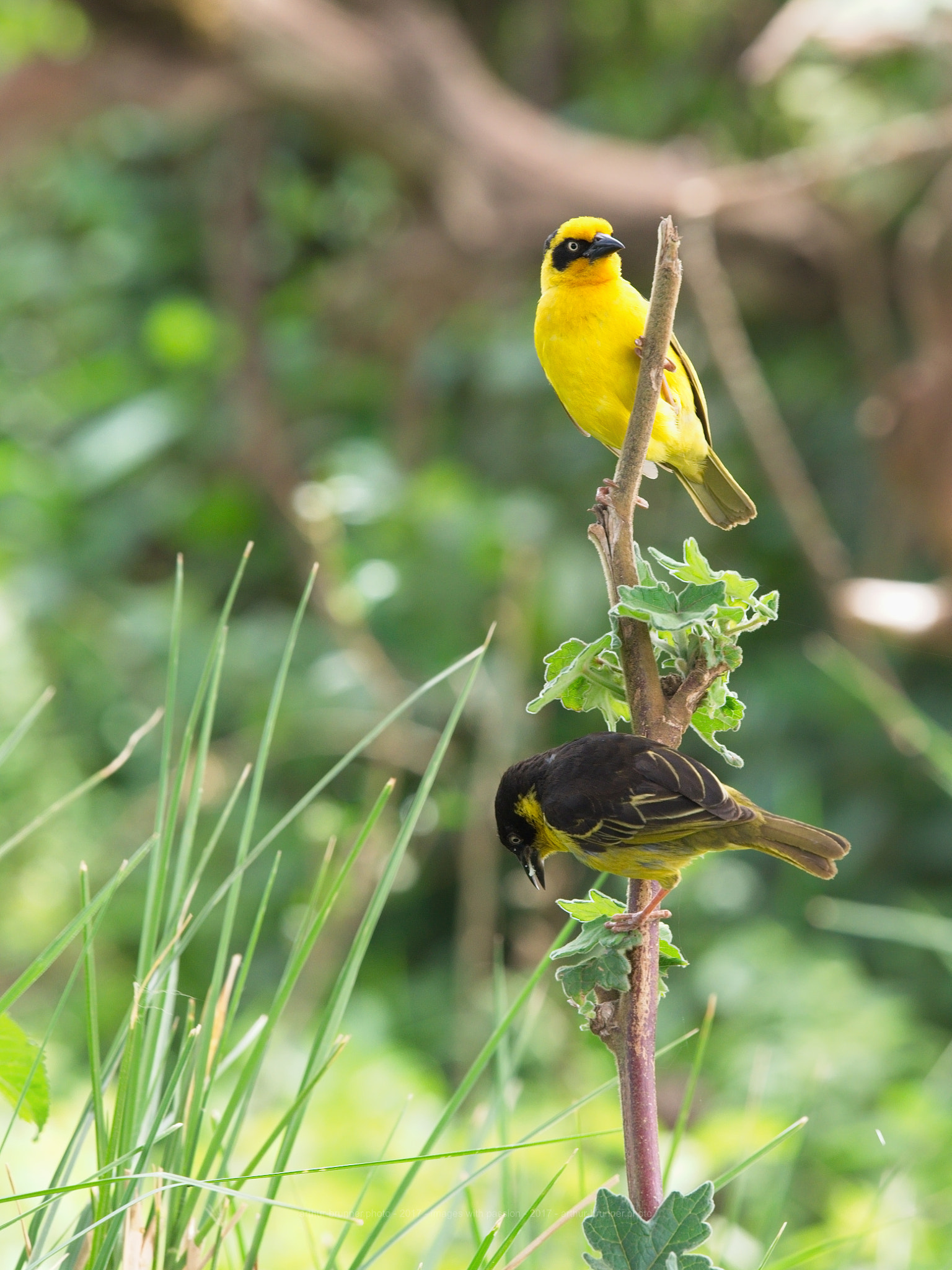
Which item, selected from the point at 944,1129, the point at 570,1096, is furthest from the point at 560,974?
the point at 570,1096

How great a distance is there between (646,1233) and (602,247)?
66 cm

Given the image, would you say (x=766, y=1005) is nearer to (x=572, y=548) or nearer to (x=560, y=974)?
(x=572, y=548)

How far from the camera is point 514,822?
32.8 inches

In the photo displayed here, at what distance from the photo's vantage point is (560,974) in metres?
0.60

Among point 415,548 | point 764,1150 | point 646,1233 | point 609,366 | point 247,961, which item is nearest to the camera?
point 646,1233

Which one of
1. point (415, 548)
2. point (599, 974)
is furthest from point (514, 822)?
point (415, 548)

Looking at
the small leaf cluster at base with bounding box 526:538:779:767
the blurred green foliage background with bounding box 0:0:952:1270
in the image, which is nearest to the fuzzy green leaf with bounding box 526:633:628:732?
the small leaf cluster at base with bounding box 526:538:779:767

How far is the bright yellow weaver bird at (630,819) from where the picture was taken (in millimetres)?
737

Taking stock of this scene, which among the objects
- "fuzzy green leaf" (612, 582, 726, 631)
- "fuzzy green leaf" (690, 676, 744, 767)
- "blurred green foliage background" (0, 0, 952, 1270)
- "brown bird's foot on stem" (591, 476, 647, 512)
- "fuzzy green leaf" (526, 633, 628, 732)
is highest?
"brown bird's foot on stem" (591, 476, 647, 512)

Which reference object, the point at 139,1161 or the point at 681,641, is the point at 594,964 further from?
the point at 139,1161

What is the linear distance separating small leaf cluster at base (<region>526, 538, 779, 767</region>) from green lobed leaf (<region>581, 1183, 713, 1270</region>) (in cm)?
20

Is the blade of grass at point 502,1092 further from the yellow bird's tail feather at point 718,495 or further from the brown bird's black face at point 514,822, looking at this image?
the yellow bird's tail feather at point 718,495

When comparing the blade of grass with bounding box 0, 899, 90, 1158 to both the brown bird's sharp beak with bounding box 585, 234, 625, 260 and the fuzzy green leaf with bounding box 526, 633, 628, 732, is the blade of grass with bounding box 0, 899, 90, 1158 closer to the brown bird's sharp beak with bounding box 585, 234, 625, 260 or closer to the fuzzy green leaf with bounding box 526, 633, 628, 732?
the fuzzy green leaf with bounding box 526, 633, 628, 732

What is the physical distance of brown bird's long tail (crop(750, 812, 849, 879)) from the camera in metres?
0.82
